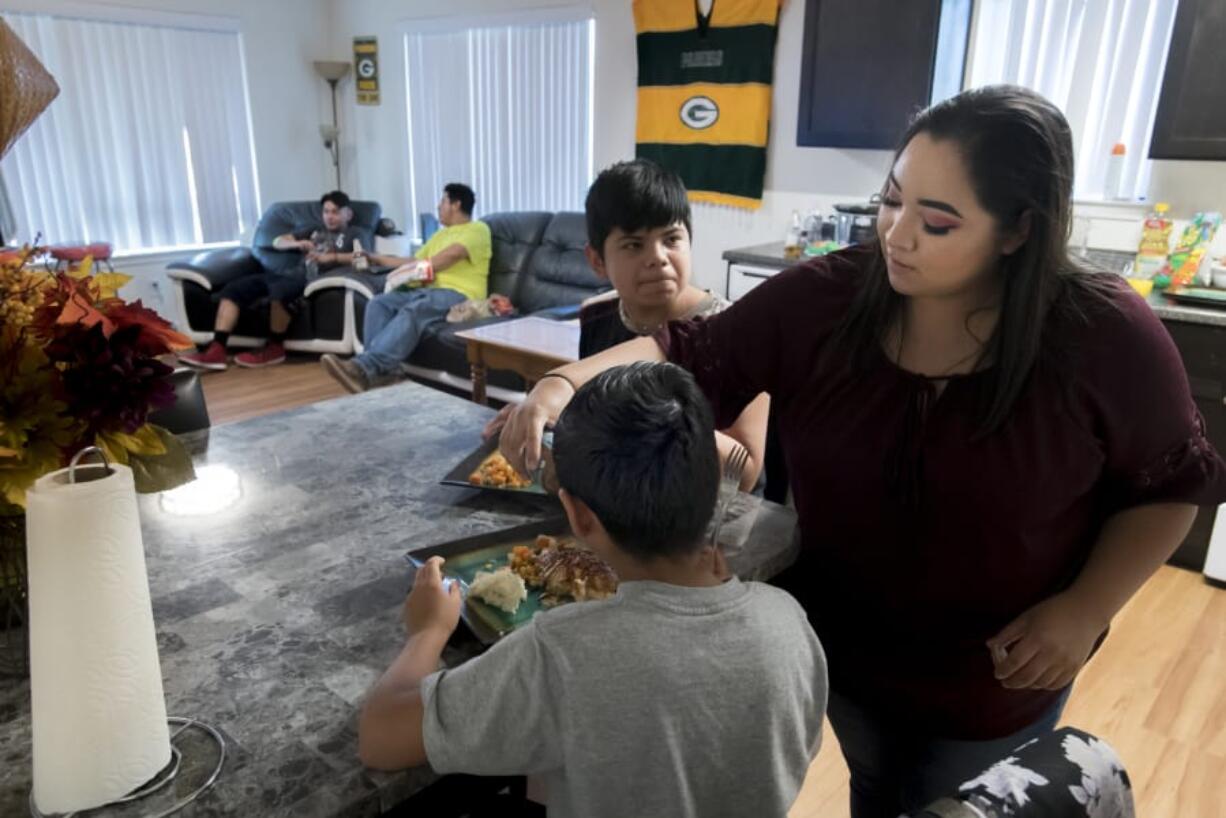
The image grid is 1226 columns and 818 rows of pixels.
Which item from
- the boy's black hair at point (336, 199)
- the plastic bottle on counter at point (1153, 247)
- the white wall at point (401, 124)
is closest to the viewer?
the plastic bottle on counter at point (1153, 247)

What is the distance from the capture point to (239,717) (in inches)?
34.4

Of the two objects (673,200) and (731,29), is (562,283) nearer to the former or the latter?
(731,29)

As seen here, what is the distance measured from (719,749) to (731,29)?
157 inches

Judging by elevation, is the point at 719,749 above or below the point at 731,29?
below

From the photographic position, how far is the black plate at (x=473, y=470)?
4.58ft

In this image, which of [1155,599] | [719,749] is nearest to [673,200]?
[719,749]

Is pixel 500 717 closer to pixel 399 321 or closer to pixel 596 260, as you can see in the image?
pixel 596 260

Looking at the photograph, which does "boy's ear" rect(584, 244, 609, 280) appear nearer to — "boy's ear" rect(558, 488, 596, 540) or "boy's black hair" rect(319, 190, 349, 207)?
"boy's ear" rect(558, 488, 596, 540)

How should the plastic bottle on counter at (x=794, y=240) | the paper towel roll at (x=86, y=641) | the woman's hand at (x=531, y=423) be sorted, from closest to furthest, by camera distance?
the paper towel roll at (x=86, y=641) < the woman's hand at (x=531, y=423) < the plastic bottle on counter at (x=794, y=240)

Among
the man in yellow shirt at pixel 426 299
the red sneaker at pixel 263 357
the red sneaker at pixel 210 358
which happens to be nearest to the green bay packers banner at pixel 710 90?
the man in yellow shirt at pixel 426 299

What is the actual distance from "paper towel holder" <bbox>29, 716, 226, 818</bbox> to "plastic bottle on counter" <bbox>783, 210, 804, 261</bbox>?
3211 millimetres

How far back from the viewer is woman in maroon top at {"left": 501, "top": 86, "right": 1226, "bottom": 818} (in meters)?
0.91

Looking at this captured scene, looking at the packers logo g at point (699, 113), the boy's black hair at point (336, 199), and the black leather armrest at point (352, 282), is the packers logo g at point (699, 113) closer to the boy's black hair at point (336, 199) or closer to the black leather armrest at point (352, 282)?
the black leather armrest at point (352, 282)

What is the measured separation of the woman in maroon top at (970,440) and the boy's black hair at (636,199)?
54cm
